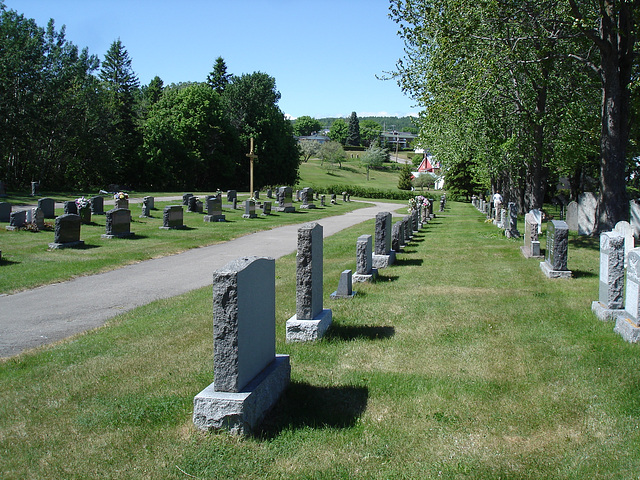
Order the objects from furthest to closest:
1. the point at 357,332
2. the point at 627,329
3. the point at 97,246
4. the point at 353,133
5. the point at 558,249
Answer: the point at 353,133 < the point at 97,246 < the point at 558,249 < the point at 357,332 < the point at 627,329

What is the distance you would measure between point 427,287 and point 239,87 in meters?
63.1

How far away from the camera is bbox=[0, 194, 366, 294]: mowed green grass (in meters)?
13.9

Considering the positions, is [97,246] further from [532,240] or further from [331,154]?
[331,154]

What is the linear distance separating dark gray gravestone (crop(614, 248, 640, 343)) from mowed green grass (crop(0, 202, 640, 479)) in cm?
16

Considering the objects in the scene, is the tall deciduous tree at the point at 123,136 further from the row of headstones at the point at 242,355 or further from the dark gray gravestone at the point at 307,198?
the row of headstones at the point at 242,355

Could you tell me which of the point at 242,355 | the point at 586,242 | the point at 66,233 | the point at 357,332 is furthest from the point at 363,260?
the point at 66,233

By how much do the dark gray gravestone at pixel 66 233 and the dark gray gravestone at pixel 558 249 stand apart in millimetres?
14198

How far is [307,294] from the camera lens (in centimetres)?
764

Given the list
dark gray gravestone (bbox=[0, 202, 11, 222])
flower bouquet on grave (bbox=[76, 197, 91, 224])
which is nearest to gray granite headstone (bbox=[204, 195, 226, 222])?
flower bouquet on grave (bbox=[76, 197, 91, 224])

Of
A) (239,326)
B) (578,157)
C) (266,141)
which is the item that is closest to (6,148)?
(266,141)

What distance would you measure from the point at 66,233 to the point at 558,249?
47.4 ft

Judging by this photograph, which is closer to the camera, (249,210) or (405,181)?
(249,210)

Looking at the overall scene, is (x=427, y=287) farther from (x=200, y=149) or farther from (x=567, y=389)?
(x=200, y=149)

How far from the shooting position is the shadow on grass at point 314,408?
4969 millimetres
